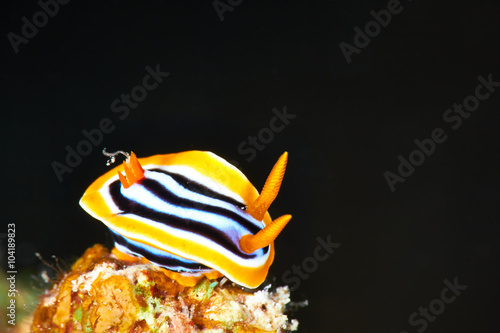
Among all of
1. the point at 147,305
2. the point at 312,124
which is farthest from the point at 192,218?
the point at 312,124

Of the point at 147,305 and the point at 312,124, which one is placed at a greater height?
the point at 312,124

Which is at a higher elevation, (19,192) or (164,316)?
(19,192)

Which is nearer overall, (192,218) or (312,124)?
(192,218)

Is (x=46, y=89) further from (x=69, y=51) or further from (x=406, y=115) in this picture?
(x=406, y=115)

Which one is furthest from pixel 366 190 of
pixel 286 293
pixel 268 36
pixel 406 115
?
pixel 268 36

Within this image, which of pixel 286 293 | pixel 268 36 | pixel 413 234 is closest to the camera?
pixel 286 293

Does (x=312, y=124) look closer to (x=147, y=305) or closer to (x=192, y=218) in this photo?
(x=192, y=218)

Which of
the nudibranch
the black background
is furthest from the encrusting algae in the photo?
the black background
